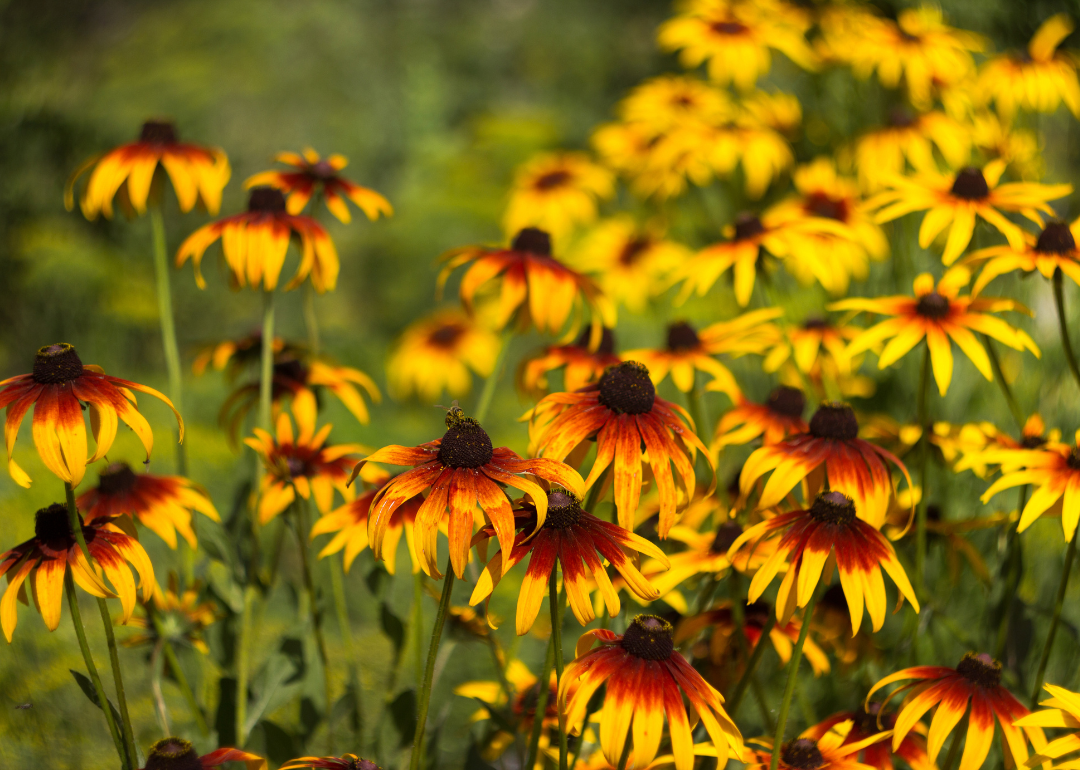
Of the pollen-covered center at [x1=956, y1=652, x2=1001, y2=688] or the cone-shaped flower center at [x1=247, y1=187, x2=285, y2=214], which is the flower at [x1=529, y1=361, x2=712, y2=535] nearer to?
the pollen-covered center at [x1=956, y1=652, x2=1001, y2=688]

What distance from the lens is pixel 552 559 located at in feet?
3.24

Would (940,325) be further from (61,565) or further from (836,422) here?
(61,565)

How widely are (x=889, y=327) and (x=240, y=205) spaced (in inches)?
215

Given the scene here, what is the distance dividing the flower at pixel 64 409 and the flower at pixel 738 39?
2.26 m

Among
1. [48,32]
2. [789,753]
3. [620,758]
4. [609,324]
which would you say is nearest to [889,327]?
[609,324]

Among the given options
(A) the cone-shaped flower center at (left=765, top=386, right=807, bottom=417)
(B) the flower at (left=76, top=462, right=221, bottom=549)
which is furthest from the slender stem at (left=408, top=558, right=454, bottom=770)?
(A) the cone-shaped flower center at (left=765, top=386, right=807, bottom=417)

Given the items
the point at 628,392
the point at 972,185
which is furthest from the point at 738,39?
the point at 628,392

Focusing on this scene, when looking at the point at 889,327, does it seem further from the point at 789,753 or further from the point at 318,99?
the point at 318,99

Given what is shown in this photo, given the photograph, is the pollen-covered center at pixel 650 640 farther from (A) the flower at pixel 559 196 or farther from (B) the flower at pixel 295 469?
(A) the flower at pixel 559 196

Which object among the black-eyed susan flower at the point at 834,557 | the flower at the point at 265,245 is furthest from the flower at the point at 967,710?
the flower at the point at 265,245

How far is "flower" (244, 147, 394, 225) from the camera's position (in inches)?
66.0

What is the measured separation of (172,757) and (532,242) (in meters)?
1.09

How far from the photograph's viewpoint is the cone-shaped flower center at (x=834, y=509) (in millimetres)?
1074

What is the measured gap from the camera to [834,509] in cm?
108
